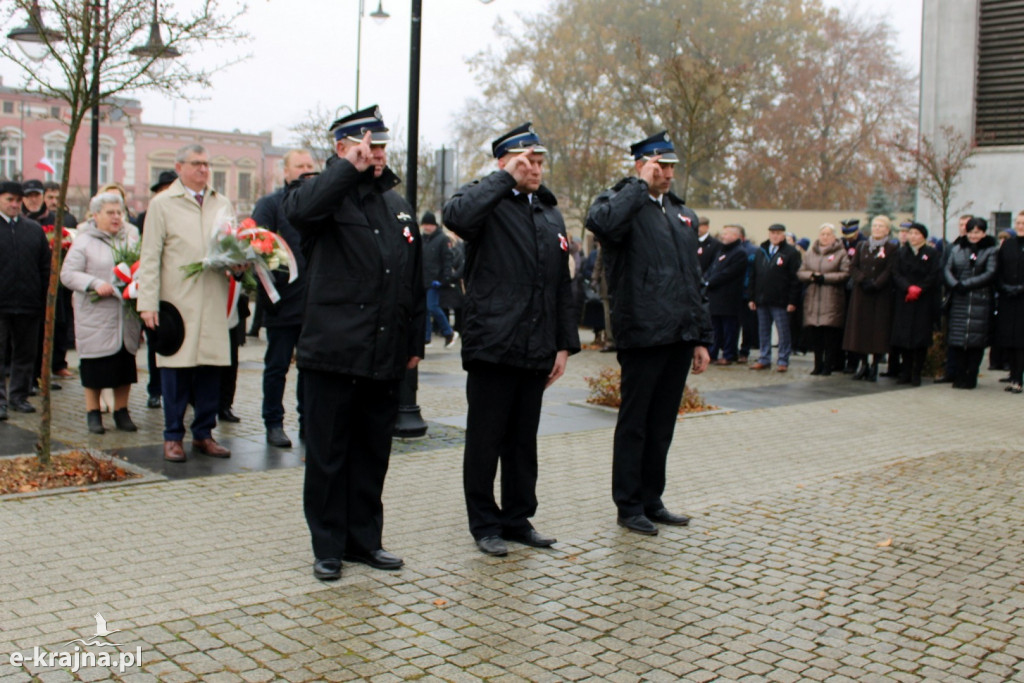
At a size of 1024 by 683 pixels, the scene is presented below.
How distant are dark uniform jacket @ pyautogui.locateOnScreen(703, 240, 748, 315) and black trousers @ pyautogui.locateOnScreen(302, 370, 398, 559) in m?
11.2

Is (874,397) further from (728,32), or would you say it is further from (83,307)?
(728,32)

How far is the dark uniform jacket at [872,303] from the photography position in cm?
1423

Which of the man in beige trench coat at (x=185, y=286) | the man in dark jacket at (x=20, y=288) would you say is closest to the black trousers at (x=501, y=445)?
the man in beige trench coat at (x=185, y=286)

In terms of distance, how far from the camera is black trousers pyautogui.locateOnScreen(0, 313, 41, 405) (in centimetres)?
990

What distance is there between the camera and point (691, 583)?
17.7 feet

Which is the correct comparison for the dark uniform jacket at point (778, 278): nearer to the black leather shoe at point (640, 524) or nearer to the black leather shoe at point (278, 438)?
the black leather shoe at point (278, 438)

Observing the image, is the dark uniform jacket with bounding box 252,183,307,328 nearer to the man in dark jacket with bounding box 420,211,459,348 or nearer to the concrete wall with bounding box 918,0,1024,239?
the man in dark jacket with bounding box 420,211,459,348

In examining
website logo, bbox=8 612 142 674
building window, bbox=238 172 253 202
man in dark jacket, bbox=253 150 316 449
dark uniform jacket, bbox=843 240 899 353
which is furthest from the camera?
building window, bbox=238 172 253 202

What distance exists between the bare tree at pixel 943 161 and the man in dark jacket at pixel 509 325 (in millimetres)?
16293

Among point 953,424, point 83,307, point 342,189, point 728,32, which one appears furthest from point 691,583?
point 728,32

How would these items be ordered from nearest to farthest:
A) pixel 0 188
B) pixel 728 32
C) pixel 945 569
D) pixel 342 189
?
pixel 342 189 → pixel 945 569 → pixel 0 188 → pixel 728 32

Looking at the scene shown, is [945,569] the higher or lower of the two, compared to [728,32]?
lower

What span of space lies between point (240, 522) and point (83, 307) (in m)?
3.49

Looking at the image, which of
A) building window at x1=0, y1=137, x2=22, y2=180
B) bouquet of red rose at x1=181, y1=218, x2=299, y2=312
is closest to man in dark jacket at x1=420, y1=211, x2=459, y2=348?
bouquet of red rose at x1=181, y1=218, x2=299, y2=312
